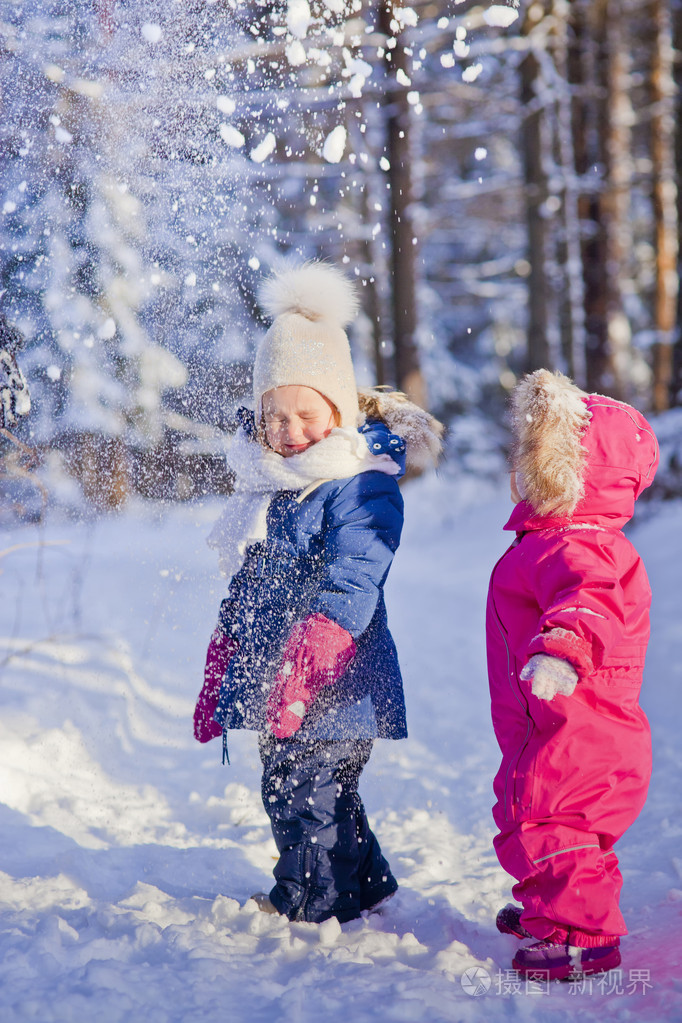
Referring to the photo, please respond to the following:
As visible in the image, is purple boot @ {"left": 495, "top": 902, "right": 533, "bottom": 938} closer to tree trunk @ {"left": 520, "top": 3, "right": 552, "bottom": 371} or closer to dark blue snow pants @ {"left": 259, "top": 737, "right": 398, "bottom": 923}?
dark blue snow pants @ {"left": 259, "top": 737, "right": 398, "bottom": 923}

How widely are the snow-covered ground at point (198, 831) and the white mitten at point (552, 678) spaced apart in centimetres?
72

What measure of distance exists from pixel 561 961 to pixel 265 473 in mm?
1560

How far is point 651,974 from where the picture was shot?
6.89ft

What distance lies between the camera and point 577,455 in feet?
7.42

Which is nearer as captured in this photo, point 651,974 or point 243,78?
point 651,974

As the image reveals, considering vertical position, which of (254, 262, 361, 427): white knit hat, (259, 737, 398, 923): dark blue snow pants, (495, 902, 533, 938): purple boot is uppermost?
(254, 262, 361, 427): white knit hat

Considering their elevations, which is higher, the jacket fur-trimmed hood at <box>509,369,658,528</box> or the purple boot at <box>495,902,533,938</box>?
the jacket fur-trimmed hood at <box>509,369,658,528</box>

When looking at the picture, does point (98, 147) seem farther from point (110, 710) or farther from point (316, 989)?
point (316, 989)

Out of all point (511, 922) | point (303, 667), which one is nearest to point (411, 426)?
point (303, 667)

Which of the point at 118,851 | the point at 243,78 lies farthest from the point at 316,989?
the point at 243,78

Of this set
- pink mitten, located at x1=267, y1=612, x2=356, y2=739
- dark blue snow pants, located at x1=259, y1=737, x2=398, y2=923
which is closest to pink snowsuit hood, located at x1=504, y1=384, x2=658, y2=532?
pink mitten, located at x1=267, y1=612, x2=356, y2=739

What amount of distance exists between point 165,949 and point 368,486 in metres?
1.38

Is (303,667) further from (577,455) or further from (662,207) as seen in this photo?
(662,207)

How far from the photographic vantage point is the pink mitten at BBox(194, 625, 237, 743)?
2688mm
